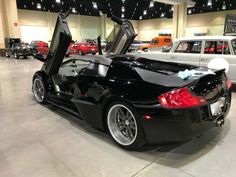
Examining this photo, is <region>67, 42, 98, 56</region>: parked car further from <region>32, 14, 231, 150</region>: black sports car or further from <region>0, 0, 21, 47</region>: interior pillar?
<region>32, 14, 231, 150</region>: black sports car

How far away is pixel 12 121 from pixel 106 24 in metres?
35.6

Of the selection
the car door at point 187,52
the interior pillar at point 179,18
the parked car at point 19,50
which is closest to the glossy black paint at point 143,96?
the car door at point 187,52

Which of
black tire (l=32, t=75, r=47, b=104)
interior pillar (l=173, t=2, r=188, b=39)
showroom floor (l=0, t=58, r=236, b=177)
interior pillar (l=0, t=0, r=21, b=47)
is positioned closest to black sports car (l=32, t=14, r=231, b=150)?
showroom floor (l=0, t=58, r=236, b=177)

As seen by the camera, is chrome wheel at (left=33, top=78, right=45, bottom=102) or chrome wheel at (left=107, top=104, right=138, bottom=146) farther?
chrome wheel at (left=33, top=78, right=45, bottom=102)

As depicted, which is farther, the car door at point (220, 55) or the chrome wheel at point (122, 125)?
the car door at point (220, 55)

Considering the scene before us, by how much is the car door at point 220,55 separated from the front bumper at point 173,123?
304 centimetres

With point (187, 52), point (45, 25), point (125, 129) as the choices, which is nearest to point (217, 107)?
point (125, 129)

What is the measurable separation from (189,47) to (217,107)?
3.90 m

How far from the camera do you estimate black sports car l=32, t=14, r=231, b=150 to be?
2217 millimetres

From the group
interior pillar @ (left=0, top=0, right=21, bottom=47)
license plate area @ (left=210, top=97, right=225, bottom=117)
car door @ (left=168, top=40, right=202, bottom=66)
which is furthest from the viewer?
interior pillar @ (left=0, top=0, right=21, bottom=47)

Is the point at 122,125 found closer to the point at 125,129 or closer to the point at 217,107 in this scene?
the point at 125,129

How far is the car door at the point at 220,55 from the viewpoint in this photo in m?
5.23

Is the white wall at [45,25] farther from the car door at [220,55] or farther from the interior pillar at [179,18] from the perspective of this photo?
the car door at [220,55]

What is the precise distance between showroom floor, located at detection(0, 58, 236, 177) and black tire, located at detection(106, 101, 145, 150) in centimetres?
10
